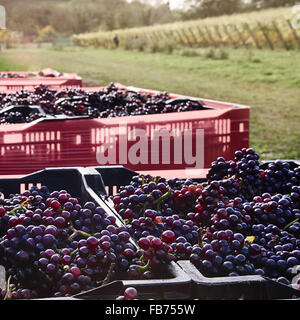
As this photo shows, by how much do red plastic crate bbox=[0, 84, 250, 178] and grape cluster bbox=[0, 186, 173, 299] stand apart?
3.46 feet

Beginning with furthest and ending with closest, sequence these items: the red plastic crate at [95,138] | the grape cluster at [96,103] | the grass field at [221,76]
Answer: the grass field at [221,76] < the grape cluster at [96,103] < the red plastic crate at [95,138]

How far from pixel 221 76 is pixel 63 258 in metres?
12.5

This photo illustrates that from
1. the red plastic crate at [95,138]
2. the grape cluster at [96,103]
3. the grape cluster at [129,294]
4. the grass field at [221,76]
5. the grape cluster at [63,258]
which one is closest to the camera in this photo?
the grape cluster at [129,294]

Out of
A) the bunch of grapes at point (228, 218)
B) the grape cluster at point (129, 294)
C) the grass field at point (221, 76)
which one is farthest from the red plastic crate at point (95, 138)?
the grass field at point (221, 76)

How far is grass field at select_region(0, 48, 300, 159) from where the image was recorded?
6.69m

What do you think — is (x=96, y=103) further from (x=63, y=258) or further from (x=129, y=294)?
(x=129, y=294)

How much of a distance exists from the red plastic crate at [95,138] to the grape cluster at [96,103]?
15.2 inches

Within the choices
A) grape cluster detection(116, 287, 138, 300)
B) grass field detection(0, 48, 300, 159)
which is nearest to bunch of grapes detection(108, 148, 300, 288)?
grape cluster detection(116, 287, 138, 300)

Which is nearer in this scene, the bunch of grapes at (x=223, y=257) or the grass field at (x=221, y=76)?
the bunch of grapes at (x=223, y=257)

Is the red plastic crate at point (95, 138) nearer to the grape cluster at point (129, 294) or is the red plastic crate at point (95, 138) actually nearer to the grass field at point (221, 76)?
the grape cluster at point (129, 294)

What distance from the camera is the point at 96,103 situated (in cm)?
303

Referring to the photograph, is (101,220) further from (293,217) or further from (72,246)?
(293,217)

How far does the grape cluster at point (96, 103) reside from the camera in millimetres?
2744
